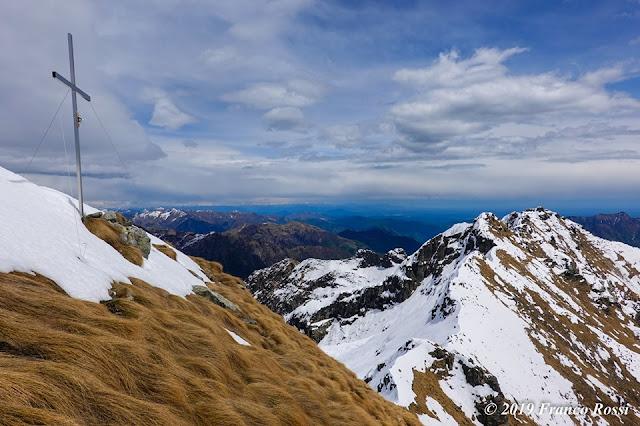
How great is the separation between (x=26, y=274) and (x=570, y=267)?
137758 millimetres

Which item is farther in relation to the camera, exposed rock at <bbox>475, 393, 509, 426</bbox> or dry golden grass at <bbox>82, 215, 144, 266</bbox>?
exposed rock at <bbox>475, 393, 509, 426</bbox>

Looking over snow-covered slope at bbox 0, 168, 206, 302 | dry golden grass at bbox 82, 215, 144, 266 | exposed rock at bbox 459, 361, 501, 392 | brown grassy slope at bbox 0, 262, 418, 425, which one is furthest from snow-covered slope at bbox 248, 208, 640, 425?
snow-covered slope at bbox 0, 168, 206, 302

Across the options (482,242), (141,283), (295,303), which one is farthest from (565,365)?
(295,303)

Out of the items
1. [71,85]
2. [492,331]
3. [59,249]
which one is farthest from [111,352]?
[492,331]

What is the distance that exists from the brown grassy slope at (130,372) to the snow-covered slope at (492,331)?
1435 inches

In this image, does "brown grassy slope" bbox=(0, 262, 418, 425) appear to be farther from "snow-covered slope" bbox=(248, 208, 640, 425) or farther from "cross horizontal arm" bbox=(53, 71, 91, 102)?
"snow-covered slope" bbox=(248, 208, 640, 425)

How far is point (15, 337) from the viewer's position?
5.31 metres

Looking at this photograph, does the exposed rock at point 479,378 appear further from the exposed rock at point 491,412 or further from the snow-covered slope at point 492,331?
the exposed rock at point 491,412

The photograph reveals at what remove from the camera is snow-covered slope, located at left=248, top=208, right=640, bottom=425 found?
46.6m

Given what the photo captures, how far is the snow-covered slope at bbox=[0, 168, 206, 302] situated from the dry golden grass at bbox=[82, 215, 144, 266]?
Result: 483 mm

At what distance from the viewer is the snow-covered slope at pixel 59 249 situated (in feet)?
28.7

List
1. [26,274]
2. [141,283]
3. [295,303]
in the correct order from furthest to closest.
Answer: [295,303] → [141,283] → [26,274]

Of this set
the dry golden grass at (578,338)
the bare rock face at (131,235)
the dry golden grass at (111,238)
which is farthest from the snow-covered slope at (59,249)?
the dry golden grass at (578,338)

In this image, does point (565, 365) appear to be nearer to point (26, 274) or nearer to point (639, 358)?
point (639, 358)
